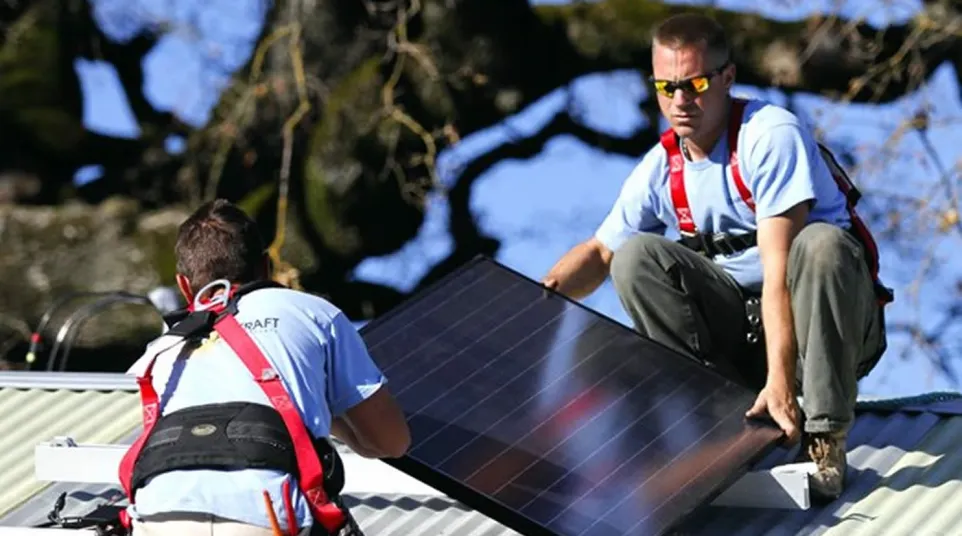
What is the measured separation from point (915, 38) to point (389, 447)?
29.5 feet

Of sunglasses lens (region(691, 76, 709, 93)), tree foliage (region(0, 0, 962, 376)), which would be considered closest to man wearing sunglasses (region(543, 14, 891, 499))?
sunglasses lens (region(691, 76, 709, 93))

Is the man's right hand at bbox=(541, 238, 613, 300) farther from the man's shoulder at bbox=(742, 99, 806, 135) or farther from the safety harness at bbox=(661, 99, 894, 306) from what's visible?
the man's shoulder at bbox=(742, 99, 806, 135)

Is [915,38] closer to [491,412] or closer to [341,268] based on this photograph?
[341,268]

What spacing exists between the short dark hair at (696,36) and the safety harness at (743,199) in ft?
Answer: 0.59

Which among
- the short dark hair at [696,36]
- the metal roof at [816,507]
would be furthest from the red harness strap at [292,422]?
the short dark hair at [696,36]

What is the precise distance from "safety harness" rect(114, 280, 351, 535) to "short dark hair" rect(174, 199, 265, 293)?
0.11 m

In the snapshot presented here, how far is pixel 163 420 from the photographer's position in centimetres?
643

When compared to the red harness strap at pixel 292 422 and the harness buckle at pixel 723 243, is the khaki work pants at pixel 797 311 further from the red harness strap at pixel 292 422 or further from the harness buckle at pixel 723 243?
the red harness strap at pixel 292 422

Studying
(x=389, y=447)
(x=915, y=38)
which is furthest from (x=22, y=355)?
(x=389, y=447)

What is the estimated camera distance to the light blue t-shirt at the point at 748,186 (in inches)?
306

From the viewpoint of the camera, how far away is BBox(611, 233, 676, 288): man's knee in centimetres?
802

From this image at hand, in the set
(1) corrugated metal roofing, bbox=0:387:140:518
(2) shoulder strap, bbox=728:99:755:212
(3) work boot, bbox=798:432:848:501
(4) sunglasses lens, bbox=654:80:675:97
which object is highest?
(4) sunglasses lens, bbox=654:80:675:97

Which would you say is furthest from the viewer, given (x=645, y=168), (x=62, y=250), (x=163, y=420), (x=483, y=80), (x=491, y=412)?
(x=62, y=250)

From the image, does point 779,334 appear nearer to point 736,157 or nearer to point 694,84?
point 736,157
